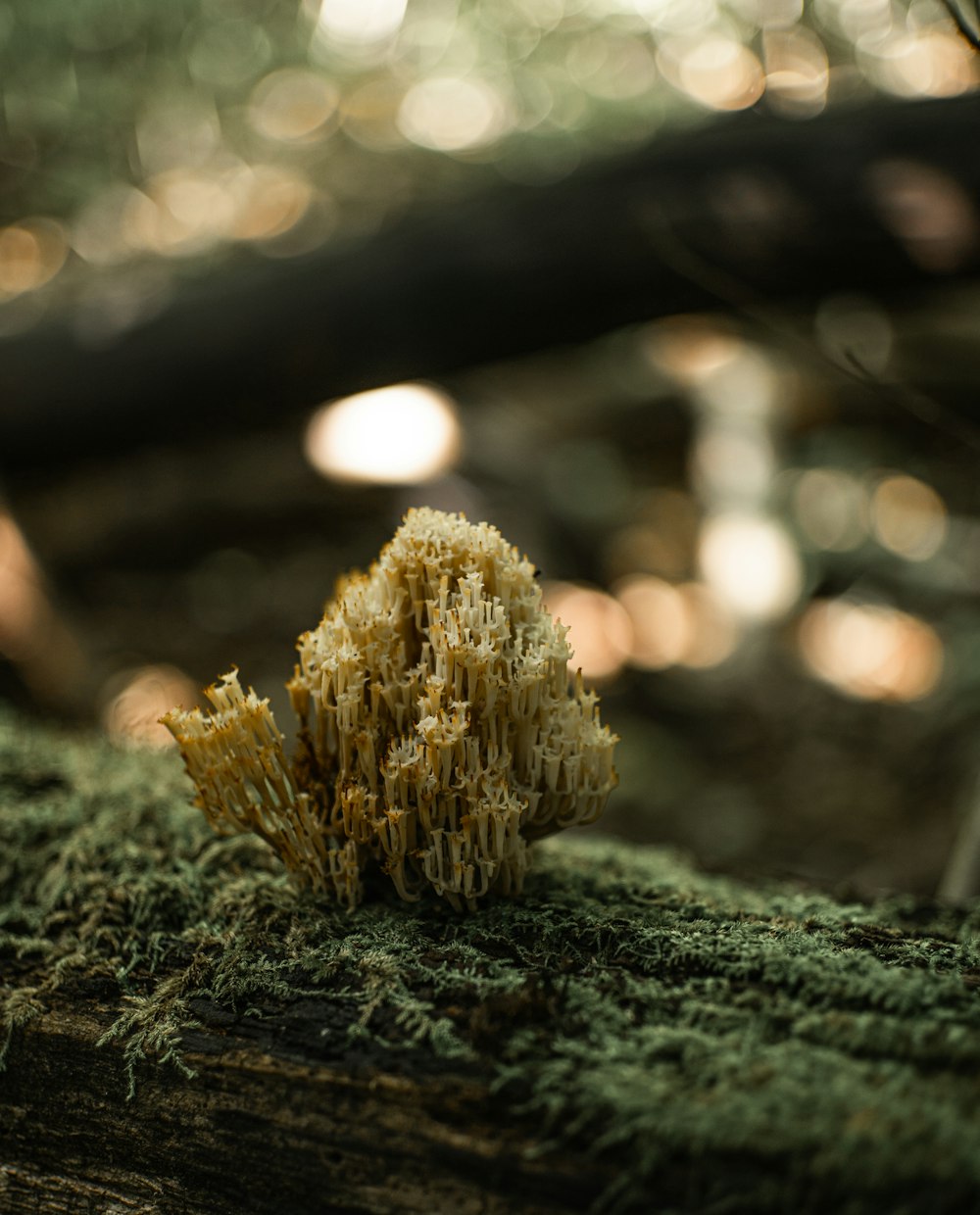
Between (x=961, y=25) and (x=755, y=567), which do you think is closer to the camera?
(x=961, y=25)

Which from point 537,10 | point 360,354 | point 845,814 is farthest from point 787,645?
point 537,10

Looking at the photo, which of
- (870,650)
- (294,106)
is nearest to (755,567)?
(870,650)

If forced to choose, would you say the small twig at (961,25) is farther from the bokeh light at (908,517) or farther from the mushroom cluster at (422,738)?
the bokeh light at (908,517)

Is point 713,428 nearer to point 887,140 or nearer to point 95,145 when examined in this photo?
point 887,140

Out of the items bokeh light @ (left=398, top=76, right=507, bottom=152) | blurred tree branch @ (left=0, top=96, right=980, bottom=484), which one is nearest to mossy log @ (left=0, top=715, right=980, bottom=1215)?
blurred tree branch @ (left=0, top=96, right=980, bottom=484)

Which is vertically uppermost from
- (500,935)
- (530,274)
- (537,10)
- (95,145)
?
(537,10)

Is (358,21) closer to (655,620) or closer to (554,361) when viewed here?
(554,361)

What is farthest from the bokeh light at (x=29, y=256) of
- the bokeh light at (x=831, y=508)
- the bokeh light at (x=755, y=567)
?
the bokeh light at (x=831, y=508)
